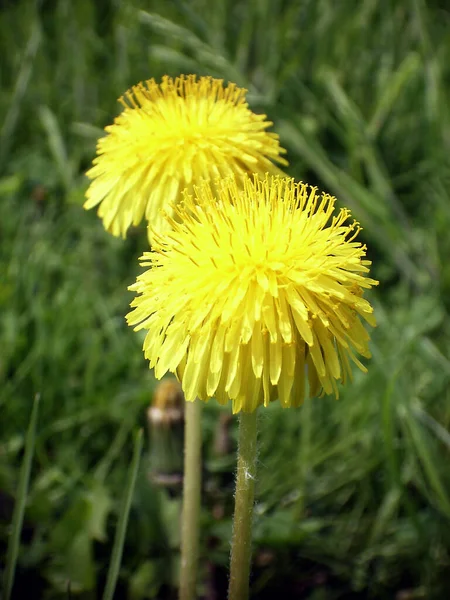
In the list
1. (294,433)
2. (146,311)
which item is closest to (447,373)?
(294,433)

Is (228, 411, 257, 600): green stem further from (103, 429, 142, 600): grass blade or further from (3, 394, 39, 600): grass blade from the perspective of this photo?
(3, 394, 39, 600): grass blade

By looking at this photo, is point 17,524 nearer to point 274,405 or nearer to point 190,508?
point 190,508

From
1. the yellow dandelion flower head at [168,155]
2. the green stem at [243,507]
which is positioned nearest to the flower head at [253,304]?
the green stem at [243,507]

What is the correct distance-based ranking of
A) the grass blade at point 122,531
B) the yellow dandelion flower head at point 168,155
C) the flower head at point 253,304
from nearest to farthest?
the flower head at point 253,304 < the grass blade at point 122,531 < the yellow dandelion flower head at point 168,155

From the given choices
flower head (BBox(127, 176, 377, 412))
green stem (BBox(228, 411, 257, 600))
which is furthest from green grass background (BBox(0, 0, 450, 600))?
flower head (BBox(127, 176, 377, 412))

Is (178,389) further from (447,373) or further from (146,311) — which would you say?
(447,373)

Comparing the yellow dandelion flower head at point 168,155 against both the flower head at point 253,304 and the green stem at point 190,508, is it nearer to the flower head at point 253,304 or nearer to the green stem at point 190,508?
the flower head at point 253,304
